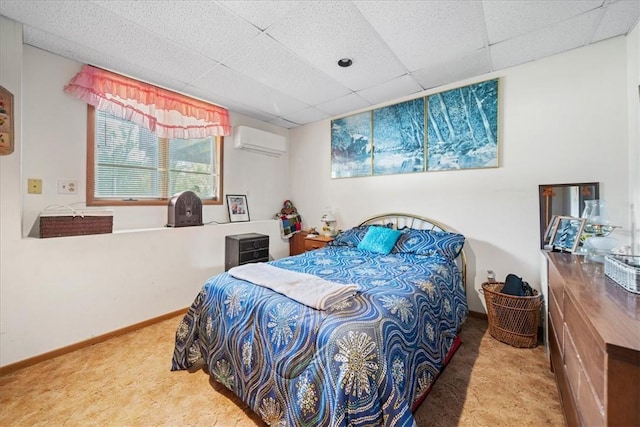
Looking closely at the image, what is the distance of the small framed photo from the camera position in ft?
5.94

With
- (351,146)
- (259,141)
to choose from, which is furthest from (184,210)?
(351,146)

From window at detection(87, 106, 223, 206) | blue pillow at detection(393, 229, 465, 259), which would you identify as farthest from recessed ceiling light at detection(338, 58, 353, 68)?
window at detection(87, 106, 223, 206)

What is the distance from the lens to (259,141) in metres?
3.75

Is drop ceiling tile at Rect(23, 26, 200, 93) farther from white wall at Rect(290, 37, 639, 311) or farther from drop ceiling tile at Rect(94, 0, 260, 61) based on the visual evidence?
white wall at Rect(290, 37, 639, 311)

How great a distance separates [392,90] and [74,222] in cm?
334

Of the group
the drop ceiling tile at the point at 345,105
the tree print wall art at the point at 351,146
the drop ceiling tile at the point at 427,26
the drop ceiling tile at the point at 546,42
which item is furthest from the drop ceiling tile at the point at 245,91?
the drop ceiling tile at the point at 546,42

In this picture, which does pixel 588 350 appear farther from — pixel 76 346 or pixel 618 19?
pixel 76 346

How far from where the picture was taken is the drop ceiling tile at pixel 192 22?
1717mm

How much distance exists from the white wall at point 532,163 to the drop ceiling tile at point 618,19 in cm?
11

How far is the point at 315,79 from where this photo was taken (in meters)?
2.74

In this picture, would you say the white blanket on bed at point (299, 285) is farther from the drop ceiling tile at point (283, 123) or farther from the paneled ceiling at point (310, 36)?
the drop ceiling tile at point (283, 123)

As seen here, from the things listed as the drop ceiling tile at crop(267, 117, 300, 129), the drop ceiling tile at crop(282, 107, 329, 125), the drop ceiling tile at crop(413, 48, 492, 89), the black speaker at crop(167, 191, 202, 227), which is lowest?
the black speaker at crop(167, 191, 202, 227)

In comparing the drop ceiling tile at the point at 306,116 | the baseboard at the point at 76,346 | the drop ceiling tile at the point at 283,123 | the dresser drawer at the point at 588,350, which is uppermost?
the drop ceiling tile at the point at 283,123

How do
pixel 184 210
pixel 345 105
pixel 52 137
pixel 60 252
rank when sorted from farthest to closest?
pixel 345 105
pixel 184 210
pixel 52 137
pixel 60 252
